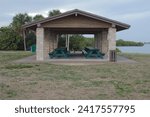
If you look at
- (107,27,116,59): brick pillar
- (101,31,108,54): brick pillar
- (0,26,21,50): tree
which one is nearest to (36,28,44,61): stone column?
(107,27,116,59): brick pillar

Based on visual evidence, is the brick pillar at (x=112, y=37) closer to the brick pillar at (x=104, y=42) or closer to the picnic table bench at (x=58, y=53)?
the picnic table bench at (x=58, y=53)

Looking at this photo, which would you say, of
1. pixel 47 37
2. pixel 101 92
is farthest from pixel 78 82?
pixel 47 37

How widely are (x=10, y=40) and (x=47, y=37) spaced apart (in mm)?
23271

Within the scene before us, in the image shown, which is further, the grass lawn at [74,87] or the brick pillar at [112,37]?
the brick pillar at [112,37]

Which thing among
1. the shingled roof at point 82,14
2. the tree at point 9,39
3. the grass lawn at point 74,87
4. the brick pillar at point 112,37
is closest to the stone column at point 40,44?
the shingled roof at point 82,14

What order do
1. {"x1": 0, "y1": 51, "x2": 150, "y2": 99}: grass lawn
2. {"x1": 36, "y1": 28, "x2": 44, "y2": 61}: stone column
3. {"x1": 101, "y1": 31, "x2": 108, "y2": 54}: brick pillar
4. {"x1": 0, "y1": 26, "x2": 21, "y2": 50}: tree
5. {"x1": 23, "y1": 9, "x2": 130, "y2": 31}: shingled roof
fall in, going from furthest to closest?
{"x1": 0, "y1": 26, "x2": 21, "y2": 50}: tree → {"x1": 101, "y1": 31, "x2": 108, "y2": 54}: brick pillar → {"x1": 36, "y1": 28, "x2": 44, "y2": 61}: stone column → {"x1": 23, "y1": 9, "x2": 130, "y2": 31}: shingled roof → {"x1": 0, "y1": 51, "x2": 150, "y2": 99}: grass lawn

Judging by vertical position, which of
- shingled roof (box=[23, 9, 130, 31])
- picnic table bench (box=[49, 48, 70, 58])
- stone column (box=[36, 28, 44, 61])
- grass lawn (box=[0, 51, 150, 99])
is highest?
shingled roof (box=[23, 9, 130, 31])

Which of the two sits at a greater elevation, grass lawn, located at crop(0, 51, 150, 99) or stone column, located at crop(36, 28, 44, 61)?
stone column, located at crop(36, 28, 44, 61)

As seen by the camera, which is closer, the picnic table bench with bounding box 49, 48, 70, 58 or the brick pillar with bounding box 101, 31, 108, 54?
the picnic table bench with bounding box 49, 48, 70, 58

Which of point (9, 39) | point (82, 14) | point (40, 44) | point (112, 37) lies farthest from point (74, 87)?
point (9, 39)

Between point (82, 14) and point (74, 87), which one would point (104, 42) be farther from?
point (74, 87)

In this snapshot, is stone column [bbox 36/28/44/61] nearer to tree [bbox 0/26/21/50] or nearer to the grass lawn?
the grass lawn

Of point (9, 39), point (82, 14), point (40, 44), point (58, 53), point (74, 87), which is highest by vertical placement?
point (82, 14)

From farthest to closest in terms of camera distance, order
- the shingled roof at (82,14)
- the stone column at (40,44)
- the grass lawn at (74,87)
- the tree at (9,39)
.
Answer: the tree at (9,39) < the stone column at (40,44) < the shingled roof at (82,14) < the grass lawn at (74,87)
